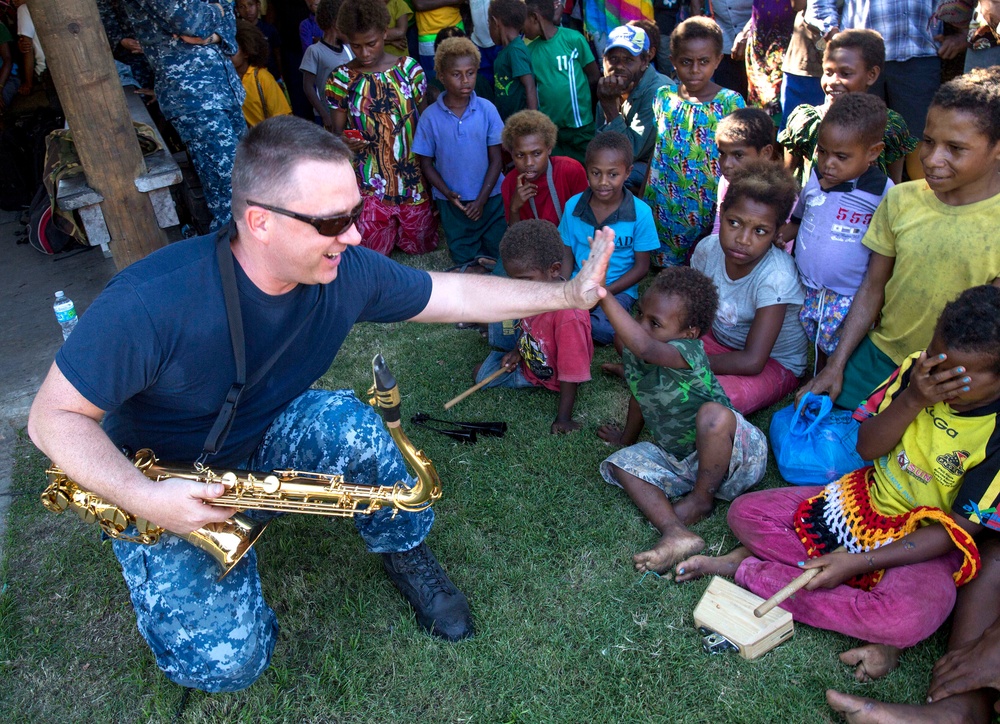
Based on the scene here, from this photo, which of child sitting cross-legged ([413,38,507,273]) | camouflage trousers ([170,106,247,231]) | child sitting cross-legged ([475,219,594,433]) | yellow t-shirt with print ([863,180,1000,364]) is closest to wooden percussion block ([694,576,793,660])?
child sitting cross-legged ([475,219,594,433])

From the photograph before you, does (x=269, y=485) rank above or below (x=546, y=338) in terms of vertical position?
above

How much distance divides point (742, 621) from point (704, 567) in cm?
34

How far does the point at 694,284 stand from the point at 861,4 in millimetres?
3497

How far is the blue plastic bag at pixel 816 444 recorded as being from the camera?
3.46 m

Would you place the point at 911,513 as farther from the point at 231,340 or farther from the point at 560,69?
the point at 560,69

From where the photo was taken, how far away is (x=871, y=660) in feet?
8.81

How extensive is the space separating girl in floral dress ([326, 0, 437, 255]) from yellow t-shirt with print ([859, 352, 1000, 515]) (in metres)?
4.39

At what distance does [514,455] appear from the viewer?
391cm

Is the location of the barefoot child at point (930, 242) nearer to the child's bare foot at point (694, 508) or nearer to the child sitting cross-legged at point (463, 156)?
the child's bare foot at point (694, 508)

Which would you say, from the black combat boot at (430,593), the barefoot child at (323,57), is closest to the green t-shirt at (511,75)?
the barefoot child at (323,57)

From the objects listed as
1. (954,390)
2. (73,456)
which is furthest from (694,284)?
(73,456)

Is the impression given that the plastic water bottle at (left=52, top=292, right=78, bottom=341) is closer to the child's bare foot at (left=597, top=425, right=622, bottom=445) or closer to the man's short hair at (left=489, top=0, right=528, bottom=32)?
the child's bare foot at (left=597, top=425, right=622, bottom=445)

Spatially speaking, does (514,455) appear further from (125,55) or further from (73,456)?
(125,55)

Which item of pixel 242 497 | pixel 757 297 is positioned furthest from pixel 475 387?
pixel 242 497
